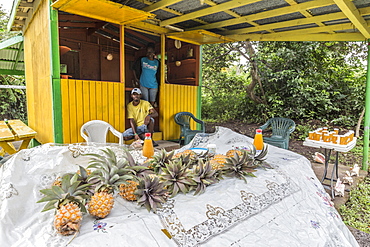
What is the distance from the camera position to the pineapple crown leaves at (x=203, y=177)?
4.65ft

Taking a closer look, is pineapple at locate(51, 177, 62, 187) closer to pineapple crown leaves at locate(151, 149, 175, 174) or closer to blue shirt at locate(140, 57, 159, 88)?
pineapple crown leaves at locate(151, 149, 175, 174)

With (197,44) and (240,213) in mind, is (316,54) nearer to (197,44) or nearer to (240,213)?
(197,44)

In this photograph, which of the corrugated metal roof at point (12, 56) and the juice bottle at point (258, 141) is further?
the corrugated metal roof at point (12, 56)

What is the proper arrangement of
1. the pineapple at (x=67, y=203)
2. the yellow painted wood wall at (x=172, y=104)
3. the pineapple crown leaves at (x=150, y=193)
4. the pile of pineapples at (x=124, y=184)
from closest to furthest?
the pineapple at (x=67, y=203), the pile of pineapples at (x=124, y=184), the pineapple crown leaves at (x=150, y=193), the yellow painted wood wall at (x=172, y=104)

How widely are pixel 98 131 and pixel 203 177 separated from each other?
3010 mm

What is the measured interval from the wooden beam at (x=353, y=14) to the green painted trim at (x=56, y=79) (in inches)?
145

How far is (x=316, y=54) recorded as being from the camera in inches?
306

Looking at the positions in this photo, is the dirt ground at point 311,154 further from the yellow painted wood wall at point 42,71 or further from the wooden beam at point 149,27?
the yellow painted wood wall at point 42,71

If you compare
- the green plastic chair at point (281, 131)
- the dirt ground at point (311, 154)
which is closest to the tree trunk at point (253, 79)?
the dirt ground at point (311, 154)

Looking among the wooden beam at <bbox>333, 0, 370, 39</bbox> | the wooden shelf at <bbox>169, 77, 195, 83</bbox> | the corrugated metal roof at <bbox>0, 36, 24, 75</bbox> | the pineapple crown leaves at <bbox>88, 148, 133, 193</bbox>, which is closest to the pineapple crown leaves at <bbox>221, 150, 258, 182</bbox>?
the pineapple crown leaves at <bbox>88, 148, 133, 193</bbox>

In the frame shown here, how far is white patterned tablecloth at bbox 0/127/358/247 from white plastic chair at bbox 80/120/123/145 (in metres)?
2.22

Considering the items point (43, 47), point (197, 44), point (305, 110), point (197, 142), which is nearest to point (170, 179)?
point (197, 142)

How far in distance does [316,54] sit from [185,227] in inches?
327

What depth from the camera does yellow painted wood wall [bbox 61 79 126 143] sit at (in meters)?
3.71
